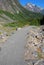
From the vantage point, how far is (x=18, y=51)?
135 feet

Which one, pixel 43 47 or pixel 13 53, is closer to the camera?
pixel 13 53

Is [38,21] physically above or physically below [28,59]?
above

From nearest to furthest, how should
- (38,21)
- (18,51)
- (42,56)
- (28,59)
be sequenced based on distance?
(28,59), (42,56), (18,51), (38,21)

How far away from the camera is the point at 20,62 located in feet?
107

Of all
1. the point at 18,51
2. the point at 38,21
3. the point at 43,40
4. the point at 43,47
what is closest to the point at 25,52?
the point at 18,51

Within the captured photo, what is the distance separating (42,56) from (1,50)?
8418 mm

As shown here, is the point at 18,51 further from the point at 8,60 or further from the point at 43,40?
the point at 43,40

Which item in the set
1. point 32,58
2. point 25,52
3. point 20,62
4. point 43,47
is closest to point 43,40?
point 43,47

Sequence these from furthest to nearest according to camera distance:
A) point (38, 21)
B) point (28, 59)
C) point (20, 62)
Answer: point (38, 21), point (28, 59), point (20, 62)

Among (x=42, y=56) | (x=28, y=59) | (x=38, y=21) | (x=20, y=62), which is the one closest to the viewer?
(x=20, y=62)

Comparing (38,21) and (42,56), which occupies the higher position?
(38,21)

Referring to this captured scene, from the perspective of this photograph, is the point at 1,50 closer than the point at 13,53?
No

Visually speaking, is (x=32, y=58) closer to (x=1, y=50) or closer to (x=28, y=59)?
(x=28, y=59)

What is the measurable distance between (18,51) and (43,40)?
10.2m
